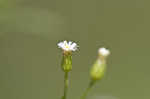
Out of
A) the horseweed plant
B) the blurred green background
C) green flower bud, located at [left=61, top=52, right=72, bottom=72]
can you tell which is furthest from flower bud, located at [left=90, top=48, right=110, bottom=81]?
the blurred green background

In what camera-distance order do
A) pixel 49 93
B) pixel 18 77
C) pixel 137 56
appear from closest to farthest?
pixel 18 77 < pixel 49 93 < pixel 137 56

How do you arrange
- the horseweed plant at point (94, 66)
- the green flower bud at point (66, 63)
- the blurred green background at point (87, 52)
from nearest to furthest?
the horseweed plant at point (94, 66) → the green flower bud at point (66, 63) → the blurred green background at point (87, 52)

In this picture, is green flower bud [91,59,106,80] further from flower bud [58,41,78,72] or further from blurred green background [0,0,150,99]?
blurred green background [0,0,150,99]

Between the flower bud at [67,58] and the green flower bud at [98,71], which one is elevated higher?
the flower bud at [67,58]

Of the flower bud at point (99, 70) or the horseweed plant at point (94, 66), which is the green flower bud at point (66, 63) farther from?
the flower bud at point (99, 70)

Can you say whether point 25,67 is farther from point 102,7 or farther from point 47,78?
point 102,7

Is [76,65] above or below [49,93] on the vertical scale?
above

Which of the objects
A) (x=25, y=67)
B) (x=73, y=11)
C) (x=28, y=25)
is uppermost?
(x=73, y=11)

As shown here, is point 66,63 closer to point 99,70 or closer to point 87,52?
point 99,70

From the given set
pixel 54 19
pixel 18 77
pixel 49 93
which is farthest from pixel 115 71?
pixel 54 19

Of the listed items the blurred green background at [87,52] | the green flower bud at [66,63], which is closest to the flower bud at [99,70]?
the green flower bud at [66,63]
